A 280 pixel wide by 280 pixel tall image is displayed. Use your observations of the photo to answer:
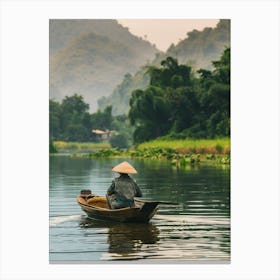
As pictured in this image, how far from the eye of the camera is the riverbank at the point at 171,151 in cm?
2123

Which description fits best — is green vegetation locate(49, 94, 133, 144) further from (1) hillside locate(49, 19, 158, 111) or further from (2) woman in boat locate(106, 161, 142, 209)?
(2) woman in boat locate(106, 161, 142, 209)

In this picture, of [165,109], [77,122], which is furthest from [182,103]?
[77,122]

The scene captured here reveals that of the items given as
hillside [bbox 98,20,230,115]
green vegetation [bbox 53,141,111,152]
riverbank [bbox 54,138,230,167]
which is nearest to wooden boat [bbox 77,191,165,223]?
hillside [bbox 98,20,230,115]

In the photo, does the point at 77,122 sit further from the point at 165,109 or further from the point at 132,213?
the point at 132,213

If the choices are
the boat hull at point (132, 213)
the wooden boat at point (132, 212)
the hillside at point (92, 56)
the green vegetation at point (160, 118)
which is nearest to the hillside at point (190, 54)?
the green vegetation at point (160, 118)

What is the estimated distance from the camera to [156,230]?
9688 mm

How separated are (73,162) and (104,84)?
6.17m

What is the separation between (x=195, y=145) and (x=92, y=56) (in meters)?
4.30

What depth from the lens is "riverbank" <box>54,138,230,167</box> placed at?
69.7ft

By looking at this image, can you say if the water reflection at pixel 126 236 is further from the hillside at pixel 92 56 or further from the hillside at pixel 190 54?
the hillside at pixel 190 54

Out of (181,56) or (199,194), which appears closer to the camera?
(199,194)
